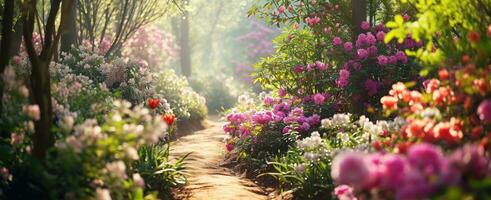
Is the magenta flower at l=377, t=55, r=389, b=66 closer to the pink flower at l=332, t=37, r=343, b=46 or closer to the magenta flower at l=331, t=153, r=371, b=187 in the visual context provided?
the pink flower at l=332, t=37, r=343, b=46

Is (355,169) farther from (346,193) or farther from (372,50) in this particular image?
(372,50)

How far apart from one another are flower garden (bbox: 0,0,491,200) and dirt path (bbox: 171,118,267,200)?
18 centimetres

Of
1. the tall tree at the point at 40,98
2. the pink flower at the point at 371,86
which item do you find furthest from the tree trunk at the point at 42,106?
the pink flower at the point at 371,86

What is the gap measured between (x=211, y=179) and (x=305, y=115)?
251 centimetres

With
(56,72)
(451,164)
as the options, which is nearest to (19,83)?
(451,164)

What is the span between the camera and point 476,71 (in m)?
4.02

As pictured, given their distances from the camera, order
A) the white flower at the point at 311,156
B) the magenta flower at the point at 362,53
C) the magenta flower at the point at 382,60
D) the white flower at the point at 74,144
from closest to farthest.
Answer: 1. the white flower at the point at 74,144
2. the white flower at the point at 311,156
3. the magenta flower at the point at 382,60
4. the magenta flower at the point at 362,53

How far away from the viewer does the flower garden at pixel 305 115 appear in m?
3.63

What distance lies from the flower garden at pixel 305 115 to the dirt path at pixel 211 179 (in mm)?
181

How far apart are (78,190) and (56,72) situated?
5094 millimetres

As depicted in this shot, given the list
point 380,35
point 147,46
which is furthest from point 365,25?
point 147,46

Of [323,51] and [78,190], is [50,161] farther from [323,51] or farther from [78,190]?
[323,51]

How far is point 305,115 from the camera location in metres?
9.65

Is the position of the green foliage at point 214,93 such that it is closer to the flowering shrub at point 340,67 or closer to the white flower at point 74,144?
the flowering shrub at point 340,67
